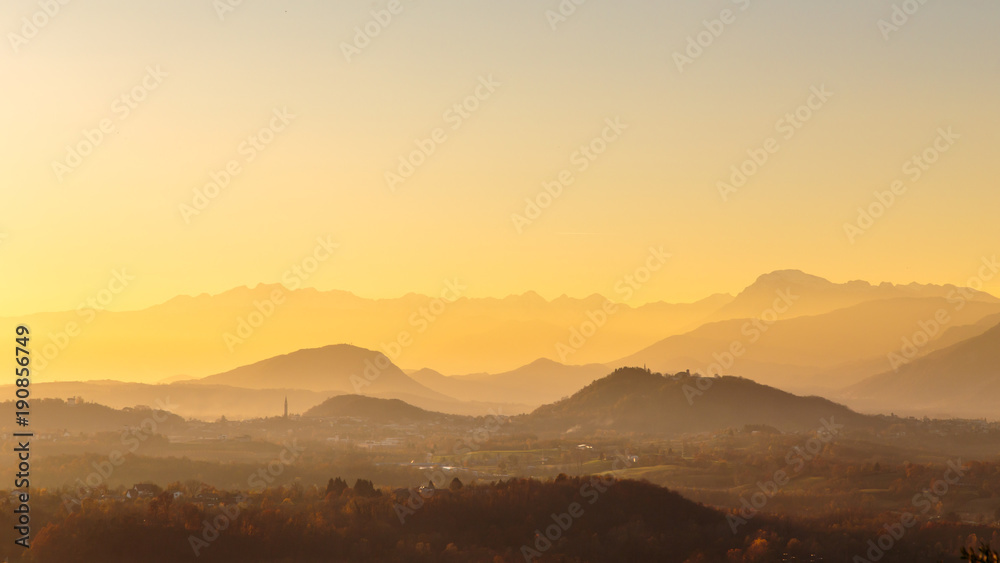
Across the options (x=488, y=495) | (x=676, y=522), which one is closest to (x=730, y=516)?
(x=676, y=522)

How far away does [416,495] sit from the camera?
187 metres

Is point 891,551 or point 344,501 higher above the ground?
point 344,501

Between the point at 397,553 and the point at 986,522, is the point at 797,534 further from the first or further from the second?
the point at 397,553

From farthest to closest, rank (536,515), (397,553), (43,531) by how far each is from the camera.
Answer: (536,515) → (397,553) → (43,531)

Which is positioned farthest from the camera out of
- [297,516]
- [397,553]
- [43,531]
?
[297,516]

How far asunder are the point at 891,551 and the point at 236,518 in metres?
108

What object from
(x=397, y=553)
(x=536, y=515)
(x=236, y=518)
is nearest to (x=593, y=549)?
(x=536, y=515)

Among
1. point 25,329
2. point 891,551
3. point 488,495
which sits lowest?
point 891,551

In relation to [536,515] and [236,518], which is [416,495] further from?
[236,518]

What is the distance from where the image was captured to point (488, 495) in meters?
188

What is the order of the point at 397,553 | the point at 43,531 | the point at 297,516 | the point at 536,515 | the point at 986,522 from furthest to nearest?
the point at 986,522
the point at 536,515
the point at 297,516
the point at 397,553
the point at 43,531

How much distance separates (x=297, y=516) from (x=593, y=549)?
49673mm

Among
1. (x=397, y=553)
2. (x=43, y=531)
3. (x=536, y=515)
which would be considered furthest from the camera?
(x=536, y=515)

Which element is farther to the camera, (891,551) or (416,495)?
(416,495)
